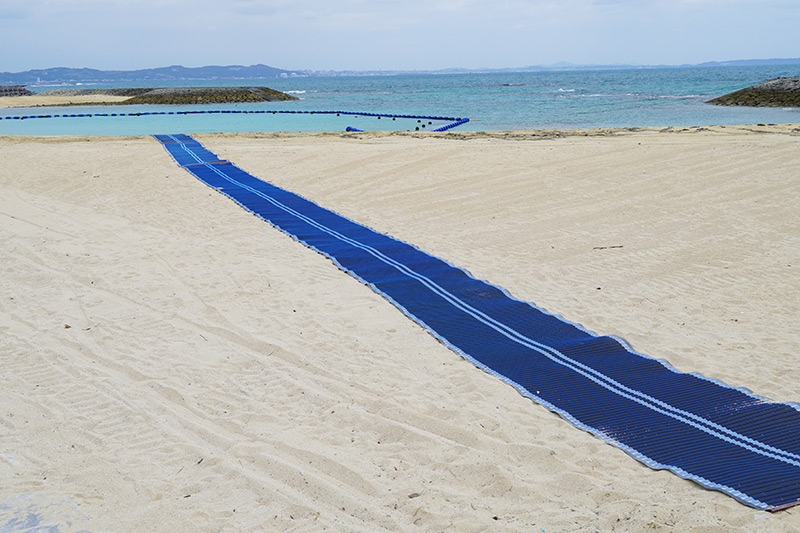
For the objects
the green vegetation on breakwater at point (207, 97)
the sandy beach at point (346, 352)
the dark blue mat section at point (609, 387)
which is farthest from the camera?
the green vegetation on breakwater at point (207, 97)

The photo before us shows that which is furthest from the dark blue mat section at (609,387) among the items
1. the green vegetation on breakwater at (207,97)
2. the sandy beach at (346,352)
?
the green vegetation on breakwater at (207,97)

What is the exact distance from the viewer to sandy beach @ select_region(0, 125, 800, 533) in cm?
273

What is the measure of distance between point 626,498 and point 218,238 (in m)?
5.28

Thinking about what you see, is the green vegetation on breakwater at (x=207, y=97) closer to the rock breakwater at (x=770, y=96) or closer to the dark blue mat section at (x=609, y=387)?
the rock breakwater at (x=770, y=96)

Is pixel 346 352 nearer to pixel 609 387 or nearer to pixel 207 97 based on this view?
pixel 609 387

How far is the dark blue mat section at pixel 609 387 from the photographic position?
296 centimetres

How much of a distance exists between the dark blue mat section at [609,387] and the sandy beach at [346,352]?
0.13 metres

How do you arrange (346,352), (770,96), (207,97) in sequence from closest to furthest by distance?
(346,352) < (770,96) < (207,97)

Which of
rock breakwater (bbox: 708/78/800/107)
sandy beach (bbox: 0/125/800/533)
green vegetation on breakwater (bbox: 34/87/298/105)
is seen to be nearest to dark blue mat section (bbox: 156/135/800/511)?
sandy beach (bbox: 0/125/800/533)

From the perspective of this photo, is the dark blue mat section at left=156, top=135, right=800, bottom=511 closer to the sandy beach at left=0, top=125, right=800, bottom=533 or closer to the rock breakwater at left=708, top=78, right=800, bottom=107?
the sandy beach at left=0, top=125, right=800, bottom=533

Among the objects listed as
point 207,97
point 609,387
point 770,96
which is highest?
point 207,97

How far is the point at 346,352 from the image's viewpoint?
4.21m

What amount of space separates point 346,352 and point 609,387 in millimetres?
1585

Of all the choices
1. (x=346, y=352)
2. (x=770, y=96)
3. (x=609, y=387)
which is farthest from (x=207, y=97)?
(x=609, y=387)
